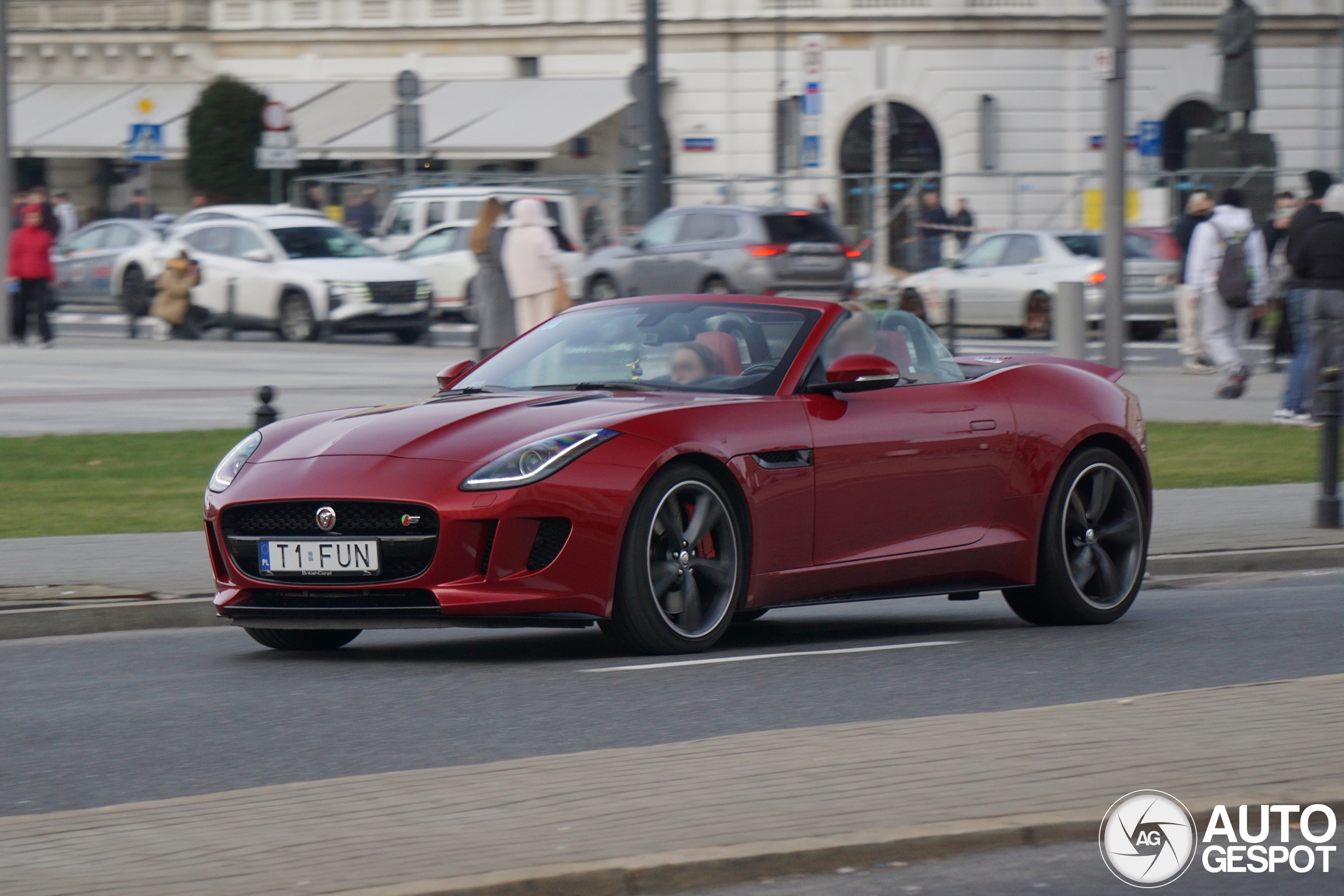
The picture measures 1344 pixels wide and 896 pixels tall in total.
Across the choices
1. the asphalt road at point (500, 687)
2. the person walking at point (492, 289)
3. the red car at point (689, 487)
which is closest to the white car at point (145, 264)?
the person walking at point (492, 289)

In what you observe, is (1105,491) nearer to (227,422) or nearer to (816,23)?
(227,422)

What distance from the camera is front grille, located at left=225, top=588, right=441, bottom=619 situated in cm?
779

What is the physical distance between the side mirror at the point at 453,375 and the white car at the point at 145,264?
23.1 meters

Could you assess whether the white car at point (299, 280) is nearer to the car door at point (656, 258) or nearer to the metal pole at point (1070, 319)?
the car door at point (656, 258)

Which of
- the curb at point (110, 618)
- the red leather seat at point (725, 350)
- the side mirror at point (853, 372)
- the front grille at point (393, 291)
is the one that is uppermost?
the red leather seat at point (725, 350)

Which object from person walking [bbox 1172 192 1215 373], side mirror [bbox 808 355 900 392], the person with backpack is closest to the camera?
side mirror [bbox 808 355 900 392]

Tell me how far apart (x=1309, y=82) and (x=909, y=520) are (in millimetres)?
41836

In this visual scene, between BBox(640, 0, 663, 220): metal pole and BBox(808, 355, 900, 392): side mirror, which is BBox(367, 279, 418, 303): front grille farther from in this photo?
BBox(808, 355, 900, 392): side mirror

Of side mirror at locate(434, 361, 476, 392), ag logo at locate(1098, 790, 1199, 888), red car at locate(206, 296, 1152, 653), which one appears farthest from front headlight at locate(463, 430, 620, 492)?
ag logo at locate(1098, 790, 1199, 888)

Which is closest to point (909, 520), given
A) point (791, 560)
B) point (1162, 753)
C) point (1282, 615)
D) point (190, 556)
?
point (791, 560)

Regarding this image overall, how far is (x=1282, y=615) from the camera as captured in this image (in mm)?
9695

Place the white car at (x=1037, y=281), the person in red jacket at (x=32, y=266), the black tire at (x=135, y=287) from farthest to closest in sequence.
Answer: the black tire at (x=135, y=287) < the white car at (x=1037, y=281) < the person in red jacket at (x=32, y=266)

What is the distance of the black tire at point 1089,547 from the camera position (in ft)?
30.7

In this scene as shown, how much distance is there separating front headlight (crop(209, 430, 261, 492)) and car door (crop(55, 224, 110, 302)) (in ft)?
94.4
